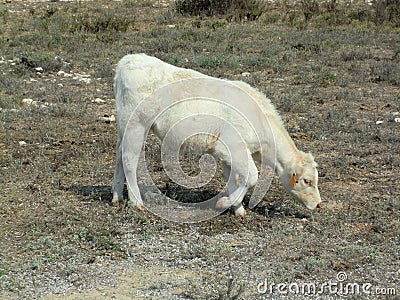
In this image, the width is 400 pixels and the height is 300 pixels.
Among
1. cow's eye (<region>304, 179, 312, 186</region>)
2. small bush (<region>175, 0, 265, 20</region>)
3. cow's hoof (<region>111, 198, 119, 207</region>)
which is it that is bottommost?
cow's hoof (<region>111, 198, 119, 207</region>)

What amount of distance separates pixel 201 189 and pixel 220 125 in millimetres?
1291

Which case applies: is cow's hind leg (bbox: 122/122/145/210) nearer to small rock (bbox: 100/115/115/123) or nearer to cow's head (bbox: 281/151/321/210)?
cow's head (bbox: 281/151/321/210)

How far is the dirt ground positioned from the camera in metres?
5.80

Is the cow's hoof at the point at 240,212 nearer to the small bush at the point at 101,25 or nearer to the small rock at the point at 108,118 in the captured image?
the small rock at the point at 108,118

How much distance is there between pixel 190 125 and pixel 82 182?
1903 millimetres

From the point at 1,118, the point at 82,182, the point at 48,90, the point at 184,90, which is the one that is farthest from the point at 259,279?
the point at 48,90

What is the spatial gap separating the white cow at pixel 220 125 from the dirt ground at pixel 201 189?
41 cm

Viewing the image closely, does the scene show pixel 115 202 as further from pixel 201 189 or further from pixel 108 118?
pixel 108 118

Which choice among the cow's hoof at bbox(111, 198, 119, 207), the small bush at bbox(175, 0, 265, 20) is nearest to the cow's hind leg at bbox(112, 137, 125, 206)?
the cow's hoof at bbox(111, 198, 119, 207)

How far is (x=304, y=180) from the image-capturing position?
706cm

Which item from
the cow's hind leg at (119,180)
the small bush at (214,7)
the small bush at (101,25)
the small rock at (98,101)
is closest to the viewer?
the cow's hind leg at (119,180)

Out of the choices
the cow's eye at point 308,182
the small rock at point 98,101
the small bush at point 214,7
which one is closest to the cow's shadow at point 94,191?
→ the cow's eye at point 308,182

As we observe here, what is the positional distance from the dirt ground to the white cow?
1.34 ft

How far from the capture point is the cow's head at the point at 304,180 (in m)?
7.05
